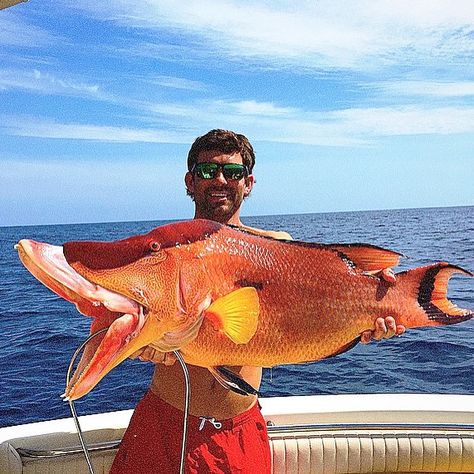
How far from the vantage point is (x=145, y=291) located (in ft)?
4.47

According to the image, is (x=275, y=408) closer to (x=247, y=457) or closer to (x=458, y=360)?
(x=247, y=457)

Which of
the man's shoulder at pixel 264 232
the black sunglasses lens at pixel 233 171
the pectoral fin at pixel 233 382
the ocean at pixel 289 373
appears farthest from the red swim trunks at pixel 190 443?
the ocean at pixel 289 373

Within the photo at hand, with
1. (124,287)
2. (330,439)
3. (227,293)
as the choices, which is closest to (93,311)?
(124,287)

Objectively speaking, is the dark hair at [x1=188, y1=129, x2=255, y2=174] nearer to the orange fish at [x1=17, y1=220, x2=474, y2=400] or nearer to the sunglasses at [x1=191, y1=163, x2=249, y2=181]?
the sunglasses at [x1=191, y1=163, x2=249, y2=181]

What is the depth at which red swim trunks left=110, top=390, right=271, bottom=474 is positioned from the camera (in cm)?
245

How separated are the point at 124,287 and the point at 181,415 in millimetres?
1215

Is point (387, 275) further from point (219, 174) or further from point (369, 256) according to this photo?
point (219, 174)

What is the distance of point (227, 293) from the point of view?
1.46 m

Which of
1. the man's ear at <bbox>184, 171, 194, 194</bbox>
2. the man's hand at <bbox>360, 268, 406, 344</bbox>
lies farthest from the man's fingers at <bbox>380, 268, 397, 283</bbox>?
the man's ear at <bbox>184, 171, 194, 194</bbox>

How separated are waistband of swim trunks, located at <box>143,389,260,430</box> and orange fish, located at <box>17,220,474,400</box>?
0.97 meters

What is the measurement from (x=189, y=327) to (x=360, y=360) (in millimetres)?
11076

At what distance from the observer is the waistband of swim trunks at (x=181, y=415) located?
2438 mm

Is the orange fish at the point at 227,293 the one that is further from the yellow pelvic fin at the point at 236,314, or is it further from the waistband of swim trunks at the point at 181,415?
the waistband of swim trunks at the point at 181,415

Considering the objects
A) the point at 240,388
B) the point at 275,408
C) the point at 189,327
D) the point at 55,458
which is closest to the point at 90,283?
the point at 189,327
